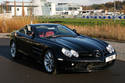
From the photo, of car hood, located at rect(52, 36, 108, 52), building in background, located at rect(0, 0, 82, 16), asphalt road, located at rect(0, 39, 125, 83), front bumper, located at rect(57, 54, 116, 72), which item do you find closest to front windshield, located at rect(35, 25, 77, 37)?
car hood, located at rect(52, 36, 108, 52)

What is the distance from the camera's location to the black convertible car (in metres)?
7.12

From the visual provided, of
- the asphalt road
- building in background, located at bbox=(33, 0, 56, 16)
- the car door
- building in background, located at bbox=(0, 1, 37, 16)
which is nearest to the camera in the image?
the asphalt road

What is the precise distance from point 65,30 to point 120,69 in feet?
7.43

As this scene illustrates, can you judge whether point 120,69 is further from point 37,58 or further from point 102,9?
point 102,9

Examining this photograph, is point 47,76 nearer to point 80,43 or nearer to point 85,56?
point 85,56

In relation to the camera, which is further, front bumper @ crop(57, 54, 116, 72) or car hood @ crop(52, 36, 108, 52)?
car hood @ crop(52, 36, 108, 52)

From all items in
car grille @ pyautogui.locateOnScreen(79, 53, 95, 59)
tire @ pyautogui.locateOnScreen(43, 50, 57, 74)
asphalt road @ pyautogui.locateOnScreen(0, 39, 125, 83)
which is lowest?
asphalt road @ pyautogui.locateOnScreen(0, 39, 125, 83)

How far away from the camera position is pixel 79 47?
7.39 meters

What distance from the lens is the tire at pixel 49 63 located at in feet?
24.5

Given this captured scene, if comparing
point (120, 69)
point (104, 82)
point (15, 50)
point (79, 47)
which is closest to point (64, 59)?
point (79, 47)

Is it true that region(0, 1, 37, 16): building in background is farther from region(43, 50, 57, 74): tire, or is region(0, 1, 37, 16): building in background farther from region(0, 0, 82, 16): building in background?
region(43, 50, 57, 74): tire

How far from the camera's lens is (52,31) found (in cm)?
876

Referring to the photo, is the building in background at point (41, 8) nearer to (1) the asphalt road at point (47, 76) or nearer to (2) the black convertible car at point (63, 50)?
(2) the black convertible car at point (63, 50)

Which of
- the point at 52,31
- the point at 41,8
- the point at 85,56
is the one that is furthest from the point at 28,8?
the point at 85,56
